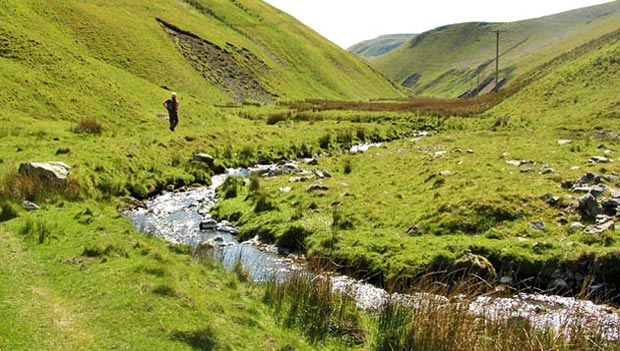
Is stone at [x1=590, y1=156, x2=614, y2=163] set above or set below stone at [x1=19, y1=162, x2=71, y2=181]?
below

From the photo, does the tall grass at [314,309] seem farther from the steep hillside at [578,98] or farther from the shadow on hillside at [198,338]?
the steep hillside at [578,98]

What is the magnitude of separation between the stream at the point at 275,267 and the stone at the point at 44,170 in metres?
3.12

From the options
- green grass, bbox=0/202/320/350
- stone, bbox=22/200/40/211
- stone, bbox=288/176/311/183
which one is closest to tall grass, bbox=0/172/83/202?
stone, bbox=22/200/40/211

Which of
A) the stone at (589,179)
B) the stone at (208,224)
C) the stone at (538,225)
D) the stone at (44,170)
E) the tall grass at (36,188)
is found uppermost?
the stone at (44,170)

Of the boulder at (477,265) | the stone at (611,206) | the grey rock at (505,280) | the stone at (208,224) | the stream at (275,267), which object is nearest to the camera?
the stream at (275,267)

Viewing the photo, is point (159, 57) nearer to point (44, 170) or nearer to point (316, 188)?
point (44, 170)

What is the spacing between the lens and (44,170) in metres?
20.7

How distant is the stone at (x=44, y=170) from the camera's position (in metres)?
Answer: 20.4

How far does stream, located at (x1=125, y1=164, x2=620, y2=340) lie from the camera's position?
11.5 meters

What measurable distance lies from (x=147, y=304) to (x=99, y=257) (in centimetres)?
345

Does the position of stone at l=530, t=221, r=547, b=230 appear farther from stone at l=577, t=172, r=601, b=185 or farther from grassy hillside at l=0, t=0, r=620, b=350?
stone at l=577, t=172, r=601, b=185

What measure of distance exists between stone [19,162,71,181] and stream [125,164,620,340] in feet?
10.2

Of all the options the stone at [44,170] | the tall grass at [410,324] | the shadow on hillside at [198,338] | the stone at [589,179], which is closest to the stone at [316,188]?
the tall grass at [410,324]

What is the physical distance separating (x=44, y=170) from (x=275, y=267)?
11.0m
